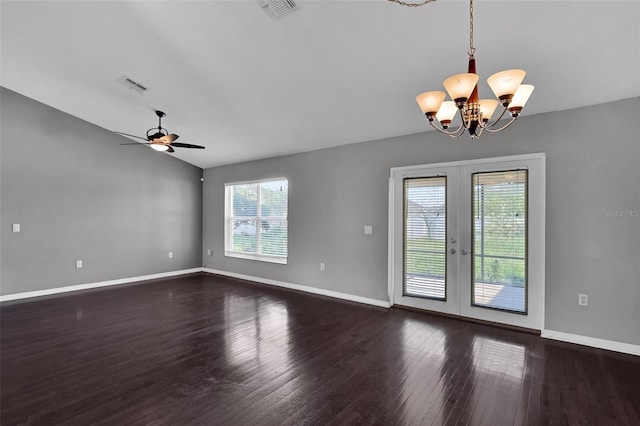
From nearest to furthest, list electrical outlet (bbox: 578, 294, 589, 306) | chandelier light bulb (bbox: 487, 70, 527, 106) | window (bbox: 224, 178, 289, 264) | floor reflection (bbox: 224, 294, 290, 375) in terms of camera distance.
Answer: chandelier light bulb (bbox: 487, 70, 527, 106) < floor reflection (bbox: 224, 294, 290, 375) < electrical outlet (bbox: 578, 294, 589, 306) < window (bbox: 224, 178, 289, 264)

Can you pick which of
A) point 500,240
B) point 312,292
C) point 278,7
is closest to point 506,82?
point 278,7

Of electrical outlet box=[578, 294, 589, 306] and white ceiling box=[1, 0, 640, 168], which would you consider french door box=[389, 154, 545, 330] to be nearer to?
electrical outlet box=[578, 294, 589, 306]

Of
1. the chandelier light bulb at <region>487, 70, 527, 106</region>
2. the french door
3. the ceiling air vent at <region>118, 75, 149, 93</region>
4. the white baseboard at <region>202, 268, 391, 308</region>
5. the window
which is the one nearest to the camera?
the chandelier light bulb at <region>487, 70, 527, 106</region>

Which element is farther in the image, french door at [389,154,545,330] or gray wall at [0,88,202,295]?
gray wall at [0,88,202,295]

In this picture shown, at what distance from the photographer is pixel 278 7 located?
99.4 inches

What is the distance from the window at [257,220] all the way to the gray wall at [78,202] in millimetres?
1182

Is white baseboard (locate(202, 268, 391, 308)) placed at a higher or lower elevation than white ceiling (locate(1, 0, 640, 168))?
lower

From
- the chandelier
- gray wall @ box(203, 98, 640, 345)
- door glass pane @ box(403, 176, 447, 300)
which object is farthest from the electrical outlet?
the chandelier

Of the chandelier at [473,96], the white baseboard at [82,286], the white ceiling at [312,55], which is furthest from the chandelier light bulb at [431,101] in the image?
the white baseboard at [82,286]

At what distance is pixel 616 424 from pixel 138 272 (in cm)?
719

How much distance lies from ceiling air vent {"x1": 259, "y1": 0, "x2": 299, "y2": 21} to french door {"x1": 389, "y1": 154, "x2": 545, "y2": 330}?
8.65 ft

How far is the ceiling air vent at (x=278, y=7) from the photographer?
2476 mm

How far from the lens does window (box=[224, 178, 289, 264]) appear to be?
6145 mm

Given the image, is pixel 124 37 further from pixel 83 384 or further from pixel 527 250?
pixel 527 250
